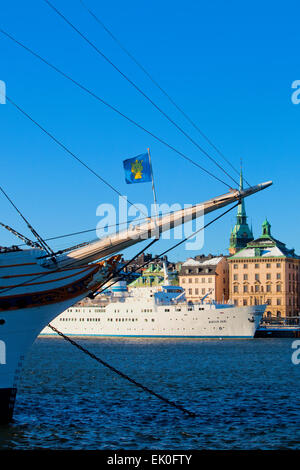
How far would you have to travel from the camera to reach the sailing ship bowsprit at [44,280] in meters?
22.9

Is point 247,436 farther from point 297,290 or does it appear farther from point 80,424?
point 297,290

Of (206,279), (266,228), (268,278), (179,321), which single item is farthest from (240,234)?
(179,321)

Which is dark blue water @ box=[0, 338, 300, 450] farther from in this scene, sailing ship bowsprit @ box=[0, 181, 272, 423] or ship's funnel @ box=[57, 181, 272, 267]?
ship's funnel @ box=[57, 181, 272, 267]

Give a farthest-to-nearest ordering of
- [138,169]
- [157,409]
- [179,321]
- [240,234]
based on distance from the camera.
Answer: [240,234]
[179,321]
[157,409]
[138,169]

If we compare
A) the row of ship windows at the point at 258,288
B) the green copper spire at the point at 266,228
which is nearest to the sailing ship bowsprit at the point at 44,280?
the row of ship windows at the point at 258,288

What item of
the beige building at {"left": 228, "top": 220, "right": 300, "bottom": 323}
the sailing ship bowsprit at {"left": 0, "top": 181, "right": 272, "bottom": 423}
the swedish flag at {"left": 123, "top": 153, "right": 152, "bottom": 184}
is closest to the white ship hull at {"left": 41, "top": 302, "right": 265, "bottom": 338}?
the beige building at {"left": 228, "top": 220, "right": 300, "bottom": 323}

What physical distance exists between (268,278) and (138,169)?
122m

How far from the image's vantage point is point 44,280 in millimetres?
23672

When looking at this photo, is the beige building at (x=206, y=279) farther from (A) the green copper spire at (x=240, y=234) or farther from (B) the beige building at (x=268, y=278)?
(A) the green copper spire at (x=240, y=234)

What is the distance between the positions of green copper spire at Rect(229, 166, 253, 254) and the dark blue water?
130 metres

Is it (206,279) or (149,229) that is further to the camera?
(206,279)

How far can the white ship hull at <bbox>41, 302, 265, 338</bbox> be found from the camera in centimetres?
9725

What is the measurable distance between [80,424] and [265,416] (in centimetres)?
704

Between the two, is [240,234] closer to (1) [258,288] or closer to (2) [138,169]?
(1) [258,288]
